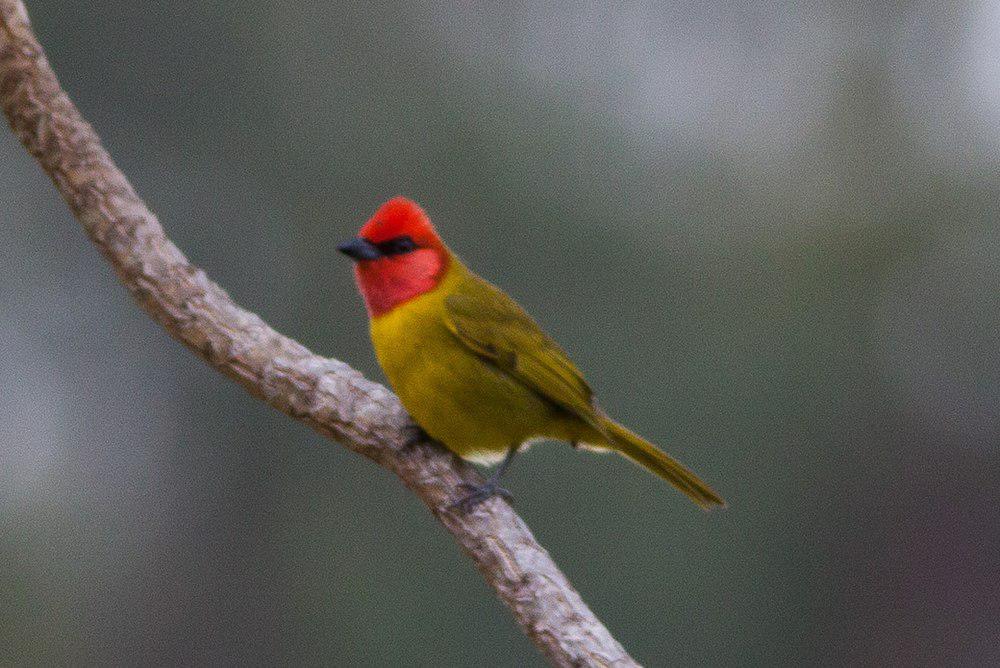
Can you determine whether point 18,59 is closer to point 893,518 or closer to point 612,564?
point 612,564

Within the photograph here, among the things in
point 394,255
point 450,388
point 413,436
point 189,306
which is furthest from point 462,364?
point 189,306

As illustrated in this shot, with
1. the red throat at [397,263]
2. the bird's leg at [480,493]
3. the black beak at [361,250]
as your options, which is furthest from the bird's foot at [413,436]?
the black beak at [361,250]

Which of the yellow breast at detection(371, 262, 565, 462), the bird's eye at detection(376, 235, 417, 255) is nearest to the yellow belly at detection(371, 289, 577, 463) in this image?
the yellow breast at detection(371, 262, 565, 462)

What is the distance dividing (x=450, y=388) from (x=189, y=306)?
771mm

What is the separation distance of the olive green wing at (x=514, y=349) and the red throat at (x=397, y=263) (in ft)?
0.39

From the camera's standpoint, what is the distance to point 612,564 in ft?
25.4

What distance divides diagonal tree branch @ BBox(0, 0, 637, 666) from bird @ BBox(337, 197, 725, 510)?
0.36 feet

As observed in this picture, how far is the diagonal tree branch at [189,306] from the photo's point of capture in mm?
3557

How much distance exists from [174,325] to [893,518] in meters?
7.44

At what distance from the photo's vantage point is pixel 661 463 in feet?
12.4

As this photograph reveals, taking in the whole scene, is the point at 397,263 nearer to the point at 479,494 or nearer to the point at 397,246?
the point at 397,246

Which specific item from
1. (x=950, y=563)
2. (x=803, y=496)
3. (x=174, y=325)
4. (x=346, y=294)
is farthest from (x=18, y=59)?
(x=950, y=563)

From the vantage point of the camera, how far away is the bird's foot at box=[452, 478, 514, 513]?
11.0 ft

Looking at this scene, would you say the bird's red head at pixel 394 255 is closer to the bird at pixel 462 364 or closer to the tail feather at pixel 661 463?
the bird at pixel 462 364
